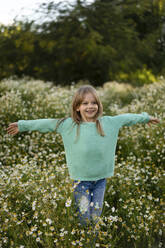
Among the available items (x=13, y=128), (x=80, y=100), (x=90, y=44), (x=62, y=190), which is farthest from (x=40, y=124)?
(x=90, y=44)

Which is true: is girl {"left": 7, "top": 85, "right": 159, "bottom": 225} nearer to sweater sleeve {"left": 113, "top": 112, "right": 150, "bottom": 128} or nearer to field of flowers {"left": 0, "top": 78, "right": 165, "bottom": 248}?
sweater sleeve {"left": 113, "top": 112, "right": 150, "bottom": 128}

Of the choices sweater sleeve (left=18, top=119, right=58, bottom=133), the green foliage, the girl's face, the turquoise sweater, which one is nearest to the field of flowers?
the turquoise sweater

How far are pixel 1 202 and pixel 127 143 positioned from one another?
2.82 meters

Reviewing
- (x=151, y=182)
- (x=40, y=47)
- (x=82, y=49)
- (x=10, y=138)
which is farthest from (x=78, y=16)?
(x=151, y=182)

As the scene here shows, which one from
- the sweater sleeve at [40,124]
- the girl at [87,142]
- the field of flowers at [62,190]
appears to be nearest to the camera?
the field of flowers at [62,190]

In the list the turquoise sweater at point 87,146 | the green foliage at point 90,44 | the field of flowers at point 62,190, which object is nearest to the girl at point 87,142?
the turquoise sweater at point 87,146

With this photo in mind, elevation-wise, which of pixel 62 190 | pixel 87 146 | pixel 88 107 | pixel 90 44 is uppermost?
pixel 88 107

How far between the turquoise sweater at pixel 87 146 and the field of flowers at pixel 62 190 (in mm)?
276

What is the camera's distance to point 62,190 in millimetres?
2826

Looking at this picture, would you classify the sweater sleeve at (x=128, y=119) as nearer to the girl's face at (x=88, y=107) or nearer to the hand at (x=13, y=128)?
the girl's face at (x=88, y=107)

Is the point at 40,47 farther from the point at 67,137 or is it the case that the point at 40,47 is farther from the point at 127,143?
the point at 67,137

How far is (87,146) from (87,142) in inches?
1.5

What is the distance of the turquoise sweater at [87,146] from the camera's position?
255cm

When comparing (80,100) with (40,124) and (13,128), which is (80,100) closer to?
(40,124)
